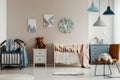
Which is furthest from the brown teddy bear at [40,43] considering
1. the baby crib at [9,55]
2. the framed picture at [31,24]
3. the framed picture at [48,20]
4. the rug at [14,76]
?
the rug at [14,76]

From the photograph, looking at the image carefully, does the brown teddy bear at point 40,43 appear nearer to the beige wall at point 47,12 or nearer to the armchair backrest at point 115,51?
the beige wall at point 47,12

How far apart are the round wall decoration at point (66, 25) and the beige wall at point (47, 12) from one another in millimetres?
128

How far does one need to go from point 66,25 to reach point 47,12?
81 centimetres

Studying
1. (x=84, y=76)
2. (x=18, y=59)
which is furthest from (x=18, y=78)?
(x=84, y=76)

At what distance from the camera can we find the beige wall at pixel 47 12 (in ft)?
30.3

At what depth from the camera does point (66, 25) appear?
9.29m

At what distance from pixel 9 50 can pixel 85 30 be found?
9.19 ft

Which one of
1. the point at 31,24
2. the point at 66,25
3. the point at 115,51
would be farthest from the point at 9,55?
the point at 115,51

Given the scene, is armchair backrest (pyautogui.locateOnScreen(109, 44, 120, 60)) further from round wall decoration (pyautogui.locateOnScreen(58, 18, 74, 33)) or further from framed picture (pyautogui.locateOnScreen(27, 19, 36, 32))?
framed picture (pyautogui.locateOnScreen(27, 19, 36, 32))

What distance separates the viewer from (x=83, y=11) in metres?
9.34

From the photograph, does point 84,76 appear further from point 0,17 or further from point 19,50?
point 0,17

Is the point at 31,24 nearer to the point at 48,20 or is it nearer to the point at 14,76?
the point at 48,20

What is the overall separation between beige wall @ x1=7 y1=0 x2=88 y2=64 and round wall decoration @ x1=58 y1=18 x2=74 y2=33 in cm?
13

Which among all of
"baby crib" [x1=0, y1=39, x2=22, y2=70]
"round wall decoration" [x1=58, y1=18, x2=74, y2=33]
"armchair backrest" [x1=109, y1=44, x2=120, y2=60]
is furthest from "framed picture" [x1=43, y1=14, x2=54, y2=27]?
"armchair backrest" [x1=109, y1=44, x2=120, y2=60]
